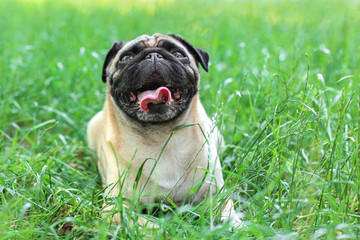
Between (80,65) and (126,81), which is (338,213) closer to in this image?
(126,81)

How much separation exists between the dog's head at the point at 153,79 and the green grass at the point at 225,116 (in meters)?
0.33

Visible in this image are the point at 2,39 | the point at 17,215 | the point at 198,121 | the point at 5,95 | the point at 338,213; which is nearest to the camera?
the point at 338,213

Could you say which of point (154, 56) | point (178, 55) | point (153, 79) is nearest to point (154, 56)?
point (154, 56)

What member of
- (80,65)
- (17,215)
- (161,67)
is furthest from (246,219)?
(80,65)

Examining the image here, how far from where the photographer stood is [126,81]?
3.15 metres

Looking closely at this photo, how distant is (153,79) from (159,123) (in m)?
0.33

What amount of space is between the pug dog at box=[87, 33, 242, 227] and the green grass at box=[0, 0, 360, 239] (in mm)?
224

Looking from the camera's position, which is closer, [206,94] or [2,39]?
[206,94]

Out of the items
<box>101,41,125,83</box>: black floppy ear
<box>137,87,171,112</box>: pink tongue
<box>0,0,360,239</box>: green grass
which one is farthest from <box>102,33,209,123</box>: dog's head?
<box>0,0,360,239</box>: green grass

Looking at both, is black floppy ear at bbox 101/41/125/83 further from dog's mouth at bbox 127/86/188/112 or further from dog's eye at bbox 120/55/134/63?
dog's mouth at bbox 127/86/188/112

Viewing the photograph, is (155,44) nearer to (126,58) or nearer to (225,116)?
(126,58)

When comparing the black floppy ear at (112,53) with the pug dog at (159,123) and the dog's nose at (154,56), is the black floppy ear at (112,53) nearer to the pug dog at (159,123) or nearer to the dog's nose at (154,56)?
the pug dog at (159,123)

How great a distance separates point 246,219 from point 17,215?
57.8 inches

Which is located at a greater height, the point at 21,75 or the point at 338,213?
the point at 21,75
